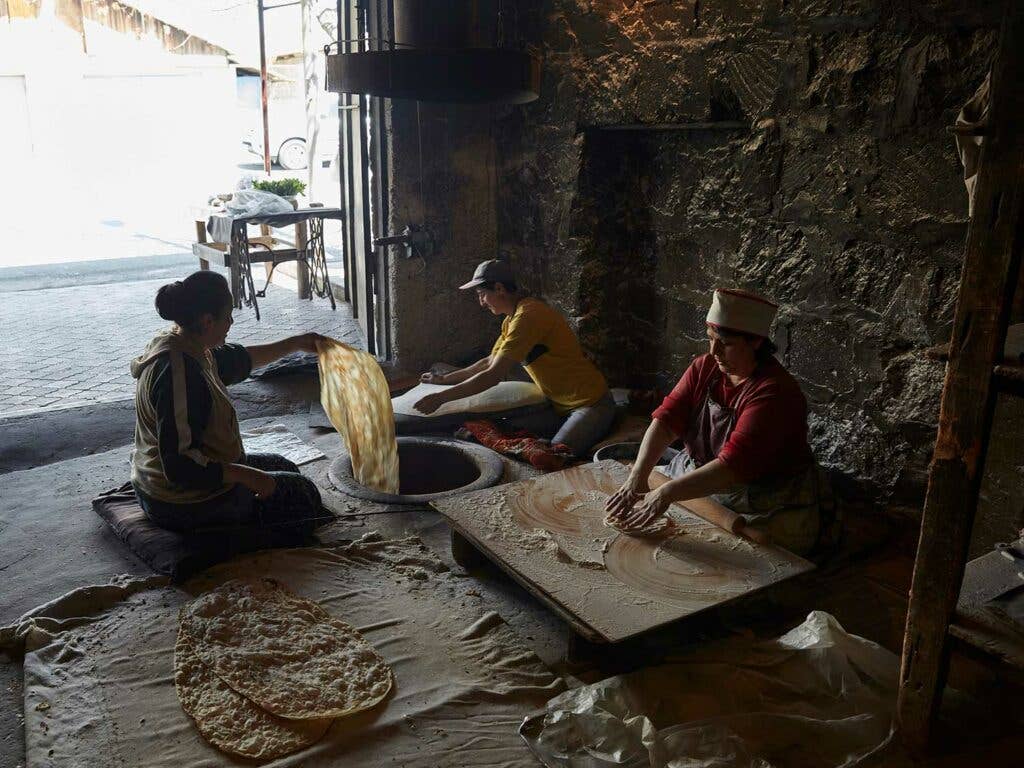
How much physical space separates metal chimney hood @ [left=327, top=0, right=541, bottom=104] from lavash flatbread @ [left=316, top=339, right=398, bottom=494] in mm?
1358

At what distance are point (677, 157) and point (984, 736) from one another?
3308mm

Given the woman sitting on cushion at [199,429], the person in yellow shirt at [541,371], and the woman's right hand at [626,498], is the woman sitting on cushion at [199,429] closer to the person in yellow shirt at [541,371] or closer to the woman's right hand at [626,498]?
the person in yellow shirt at [541,371]

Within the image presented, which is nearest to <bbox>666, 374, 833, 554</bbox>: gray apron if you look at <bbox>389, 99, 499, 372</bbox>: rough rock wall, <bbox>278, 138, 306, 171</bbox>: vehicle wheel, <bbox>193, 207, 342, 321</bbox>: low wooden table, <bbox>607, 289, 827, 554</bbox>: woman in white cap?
<bbox>607, 289, 827, 554</bbox>: woman in white cap

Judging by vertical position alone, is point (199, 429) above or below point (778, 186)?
below

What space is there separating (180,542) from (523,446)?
187 centimetres

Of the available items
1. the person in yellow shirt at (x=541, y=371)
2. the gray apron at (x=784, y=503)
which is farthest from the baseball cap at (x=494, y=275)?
the gray apron at (x=784, y=503)

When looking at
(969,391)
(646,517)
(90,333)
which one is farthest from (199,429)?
(90,333)

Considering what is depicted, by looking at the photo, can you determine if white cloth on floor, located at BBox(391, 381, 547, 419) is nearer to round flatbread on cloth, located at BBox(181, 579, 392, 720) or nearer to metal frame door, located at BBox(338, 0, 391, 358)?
metal frame door, located at BBox(338, 0, 391, 358)

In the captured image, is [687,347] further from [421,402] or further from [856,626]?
[856,626]

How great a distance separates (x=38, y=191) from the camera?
15.0m

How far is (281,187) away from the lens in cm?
820

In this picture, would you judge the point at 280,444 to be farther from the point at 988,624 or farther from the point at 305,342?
the point at 988,624

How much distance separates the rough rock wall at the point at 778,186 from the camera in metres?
3.50

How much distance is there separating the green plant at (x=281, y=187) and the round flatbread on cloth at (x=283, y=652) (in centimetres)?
565
